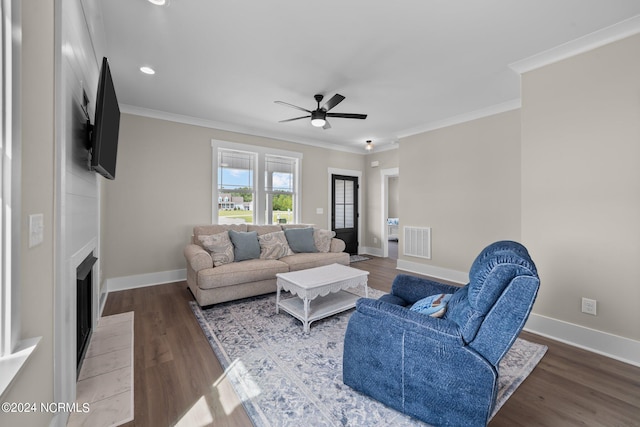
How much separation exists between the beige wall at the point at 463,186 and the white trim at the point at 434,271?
0.28 ft

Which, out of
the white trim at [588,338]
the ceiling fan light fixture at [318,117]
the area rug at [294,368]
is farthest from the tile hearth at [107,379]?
the white trim at [588,338]

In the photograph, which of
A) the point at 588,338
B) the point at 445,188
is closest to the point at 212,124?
the point at 445,188

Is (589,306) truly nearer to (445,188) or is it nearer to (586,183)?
(586,183)

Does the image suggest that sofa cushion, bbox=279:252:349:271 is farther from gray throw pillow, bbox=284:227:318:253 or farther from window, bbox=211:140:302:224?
window, bbox=211:140:302:224

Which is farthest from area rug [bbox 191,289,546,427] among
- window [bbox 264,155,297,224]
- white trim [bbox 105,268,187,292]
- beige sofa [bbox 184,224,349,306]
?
window [bbox 264,155,297,224]

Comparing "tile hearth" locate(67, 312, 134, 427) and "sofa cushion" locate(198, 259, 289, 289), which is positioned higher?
"sofa cushion" locate(198, 259, 289, 289)

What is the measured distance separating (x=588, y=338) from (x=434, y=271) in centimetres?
241

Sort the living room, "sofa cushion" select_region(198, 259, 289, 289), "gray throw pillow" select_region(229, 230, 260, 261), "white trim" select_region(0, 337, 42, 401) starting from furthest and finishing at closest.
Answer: "gray throw pillow" select_region(229, 230, 260, 261)
"sofa cushion" select_region(198, 259, 289, 289)
the living room
"white trim" select_region(0, 337, 42, 401)

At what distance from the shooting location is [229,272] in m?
3.21

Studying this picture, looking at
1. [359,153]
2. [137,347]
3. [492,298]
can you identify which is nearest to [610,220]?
[492,298]

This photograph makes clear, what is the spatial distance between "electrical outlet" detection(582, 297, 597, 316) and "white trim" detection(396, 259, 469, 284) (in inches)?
73.6

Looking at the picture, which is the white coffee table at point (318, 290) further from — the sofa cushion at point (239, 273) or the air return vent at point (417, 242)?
the air return vent at point (417, 242)

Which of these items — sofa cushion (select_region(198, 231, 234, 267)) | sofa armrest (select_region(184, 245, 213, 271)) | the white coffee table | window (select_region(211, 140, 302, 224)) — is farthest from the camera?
window (select_region(211, 140, 302, 224))

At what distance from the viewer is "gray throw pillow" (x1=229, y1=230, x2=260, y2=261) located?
3.72m
